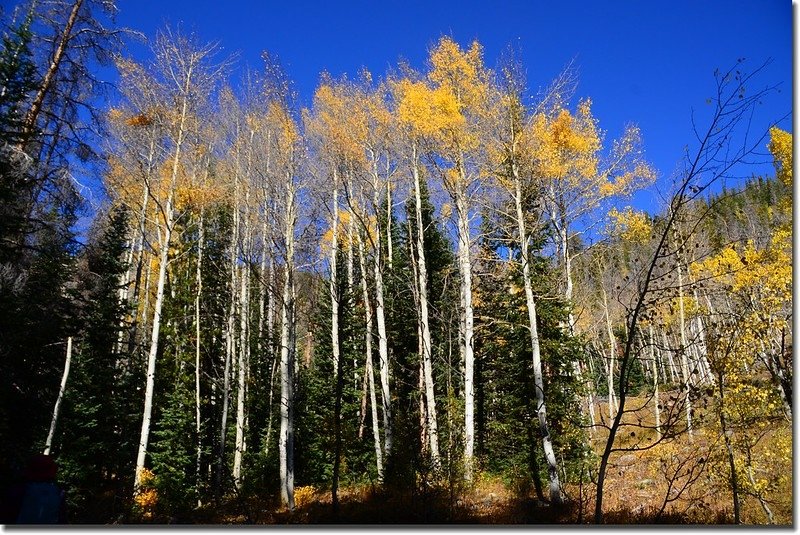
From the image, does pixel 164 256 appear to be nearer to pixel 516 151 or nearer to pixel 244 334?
pixel 244 334

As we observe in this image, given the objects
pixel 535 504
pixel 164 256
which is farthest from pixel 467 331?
pixel 164 256

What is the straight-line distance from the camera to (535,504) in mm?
8133

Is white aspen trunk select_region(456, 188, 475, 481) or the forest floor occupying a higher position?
white aspen trunk select_region(456, 188, 475, 481)

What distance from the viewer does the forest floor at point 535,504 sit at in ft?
19.2

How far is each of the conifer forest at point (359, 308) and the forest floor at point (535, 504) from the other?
8 centimetres

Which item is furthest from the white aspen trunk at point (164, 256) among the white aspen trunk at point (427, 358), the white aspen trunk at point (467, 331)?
the white aspen trunk at point (467, 331)

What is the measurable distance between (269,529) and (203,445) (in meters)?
12.1

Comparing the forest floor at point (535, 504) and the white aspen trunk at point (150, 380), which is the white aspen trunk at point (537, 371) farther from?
the white aspen trunk at point (150, 380)

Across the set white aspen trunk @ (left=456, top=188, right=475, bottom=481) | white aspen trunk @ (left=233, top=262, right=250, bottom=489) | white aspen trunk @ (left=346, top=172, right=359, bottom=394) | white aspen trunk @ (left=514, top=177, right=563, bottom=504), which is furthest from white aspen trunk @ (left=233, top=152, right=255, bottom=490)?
white aspen trunk @ (left=514, top=177, right=563, bottom=504)

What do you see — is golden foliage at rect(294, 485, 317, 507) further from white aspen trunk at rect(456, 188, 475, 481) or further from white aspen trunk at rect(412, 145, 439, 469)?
white aspen trunk at rect(456, 188, 475, 481)

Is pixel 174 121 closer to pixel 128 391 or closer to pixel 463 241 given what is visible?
pixel 463 241

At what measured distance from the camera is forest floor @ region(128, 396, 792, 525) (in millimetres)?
5852

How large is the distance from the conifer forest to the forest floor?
8cm

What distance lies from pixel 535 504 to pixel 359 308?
804 cm
